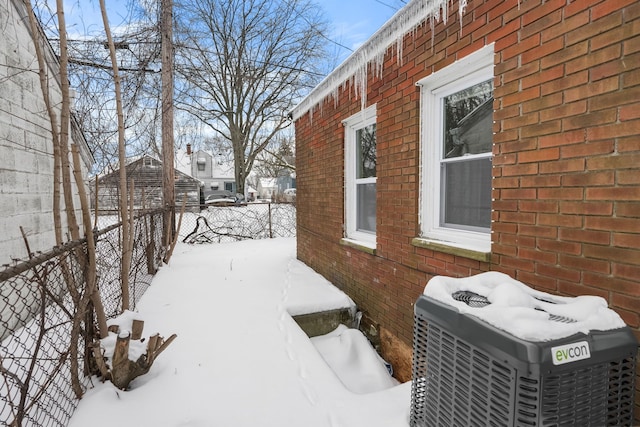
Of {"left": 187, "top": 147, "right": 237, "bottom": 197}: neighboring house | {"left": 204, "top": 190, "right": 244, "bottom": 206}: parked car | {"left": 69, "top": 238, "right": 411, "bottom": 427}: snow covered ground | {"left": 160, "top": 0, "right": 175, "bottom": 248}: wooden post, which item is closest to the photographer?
{"left": 69, "top": 238, "right": 411, "bottom": 427}: snow covered ground

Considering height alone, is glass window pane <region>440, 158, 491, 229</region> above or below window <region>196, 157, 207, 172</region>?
below

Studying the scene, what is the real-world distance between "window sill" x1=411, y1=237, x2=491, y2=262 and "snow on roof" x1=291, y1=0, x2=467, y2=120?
5.69 ft

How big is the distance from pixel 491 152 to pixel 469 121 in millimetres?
399

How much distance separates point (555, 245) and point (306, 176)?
4.54 metres

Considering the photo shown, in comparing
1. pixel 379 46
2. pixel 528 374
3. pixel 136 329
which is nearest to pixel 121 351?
pixel 136 329

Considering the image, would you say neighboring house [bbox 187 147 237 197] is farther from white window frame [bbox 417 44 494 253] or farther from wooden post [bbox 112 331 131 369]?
wooden post [bbox 112 331 131 369]

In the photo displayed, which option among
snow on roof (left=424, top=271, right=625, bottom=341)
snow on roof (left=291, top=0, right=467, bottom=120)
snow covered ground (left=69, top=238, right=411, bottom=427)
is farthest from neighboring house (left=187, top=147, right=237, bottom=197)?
snow on roof (left=424, top=271, right=625, bottom=341)

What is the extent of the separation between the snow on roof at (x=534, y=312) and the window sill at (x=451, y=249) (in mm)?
618

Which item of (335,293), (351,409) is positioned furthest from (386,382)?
(335,293)

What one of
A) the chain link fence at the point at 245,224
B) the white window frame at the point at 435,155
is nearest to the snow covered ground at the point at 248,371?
the white window frame at the point at 435,155

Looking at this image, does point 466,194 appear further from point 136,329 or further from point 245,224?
point 245,224

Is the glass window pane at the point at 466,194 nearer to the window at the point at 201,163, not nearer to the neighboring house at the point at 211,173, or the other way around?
the neighboring house at the point at 211,173

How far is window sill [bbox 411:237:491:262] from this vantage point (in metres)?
2.39

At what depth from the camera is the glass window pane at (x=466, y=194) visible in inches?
102
